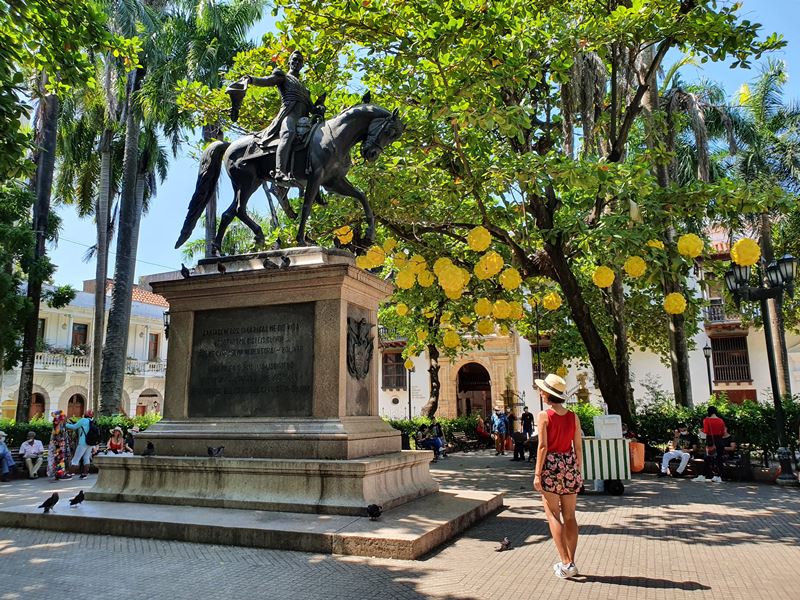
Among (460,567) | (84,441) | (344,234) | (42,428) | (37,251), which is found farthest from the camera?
(37,251)

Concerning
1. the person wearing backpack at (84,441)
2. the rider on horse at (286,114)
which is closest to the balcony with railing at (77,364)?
the person wearing backpack at (84,441)

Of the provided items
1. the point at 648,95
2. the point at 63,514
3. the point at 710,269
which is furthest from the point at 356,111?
the point at 648,95

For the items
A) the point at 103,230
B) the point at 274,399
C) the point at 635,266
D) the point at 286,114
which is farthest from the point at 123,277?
the point at 635,266

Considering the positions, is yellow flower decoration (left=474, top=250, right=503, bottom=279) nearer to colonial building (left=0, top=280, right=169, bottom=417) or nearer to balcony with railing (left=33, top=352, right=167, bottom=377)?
balcony with railing (left=33, top=352, right=167, bottom=377)

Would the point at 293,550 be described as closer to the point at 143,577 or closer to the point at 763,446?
the point at 143,577

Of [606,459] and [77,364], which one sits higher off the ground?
[77,364]

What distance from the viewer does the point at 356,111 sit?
25.8 ft

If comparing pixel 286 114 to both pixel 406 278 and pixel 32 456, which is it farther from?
pixel 32 456

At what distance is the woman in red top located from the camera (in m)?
5.01

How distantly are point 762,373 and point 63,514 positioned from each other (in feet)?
122

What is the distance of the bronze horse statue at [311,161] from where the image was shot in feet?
25.8

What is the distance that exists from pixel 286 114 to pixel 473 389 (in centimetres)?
3614

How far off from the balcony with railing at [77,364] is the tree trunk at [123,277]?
12340mm

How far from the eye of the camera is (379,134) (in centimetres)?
775
